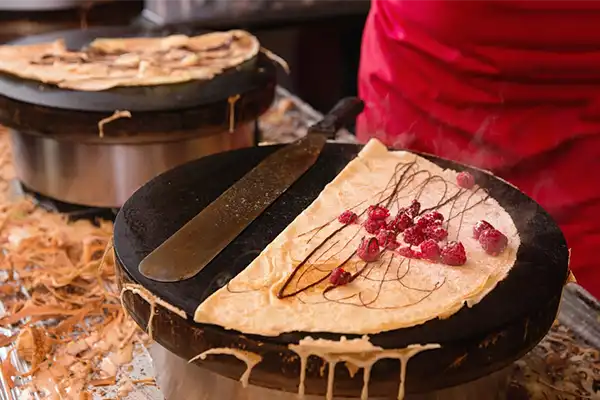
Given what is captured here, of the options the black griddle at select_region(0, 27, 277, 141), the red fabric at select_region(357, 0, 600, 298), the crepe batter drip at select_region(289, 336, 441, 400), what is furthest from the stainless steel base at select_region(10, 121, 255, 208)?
the crepe batter drip at select_region(289, 336, 441, 400)

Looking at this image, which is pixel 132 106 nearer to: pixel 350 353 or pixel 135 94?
pixel 135 94

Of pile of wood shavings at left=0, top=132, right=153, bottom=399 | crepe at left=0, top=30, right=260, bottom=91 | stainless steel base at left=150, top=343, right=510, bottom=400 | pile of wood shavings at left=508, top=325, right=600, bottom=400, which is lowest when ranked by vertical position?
pile of wood shavings at left=0, top=132, right=153, bottom=399

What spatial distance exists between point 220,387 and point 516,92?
831 millimetres

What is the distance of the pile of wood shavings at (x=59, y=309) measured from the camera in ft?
3.84

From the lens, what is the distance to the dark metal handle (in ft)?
4.77

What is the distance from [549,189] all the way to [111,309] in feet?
2.87

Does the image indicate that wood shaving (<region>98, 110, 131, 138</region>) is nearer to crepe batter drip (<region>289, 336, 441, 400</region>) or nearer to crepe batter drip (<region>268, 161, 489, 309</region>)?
crepe batter drip (<region>268, 161, 489, 309</region>)

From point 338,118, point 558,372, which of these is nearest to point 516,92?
point 338,118

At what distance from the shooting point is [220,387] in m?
0.95

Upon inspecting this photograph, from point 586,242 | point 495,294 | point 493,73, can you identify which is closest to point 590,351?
point 586,242

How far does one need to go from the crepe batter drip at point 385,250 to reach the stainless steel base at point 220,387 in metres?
0.12

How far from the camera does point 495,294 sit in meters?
0.96

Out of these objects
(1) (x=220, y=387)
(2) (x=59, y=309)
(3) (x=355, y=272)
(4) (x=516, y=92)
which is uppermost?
(4) (x=516, y=92)

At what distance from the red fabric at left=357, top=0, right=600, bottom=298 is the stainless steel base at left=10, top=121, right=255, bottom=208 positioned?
16.2 inches
